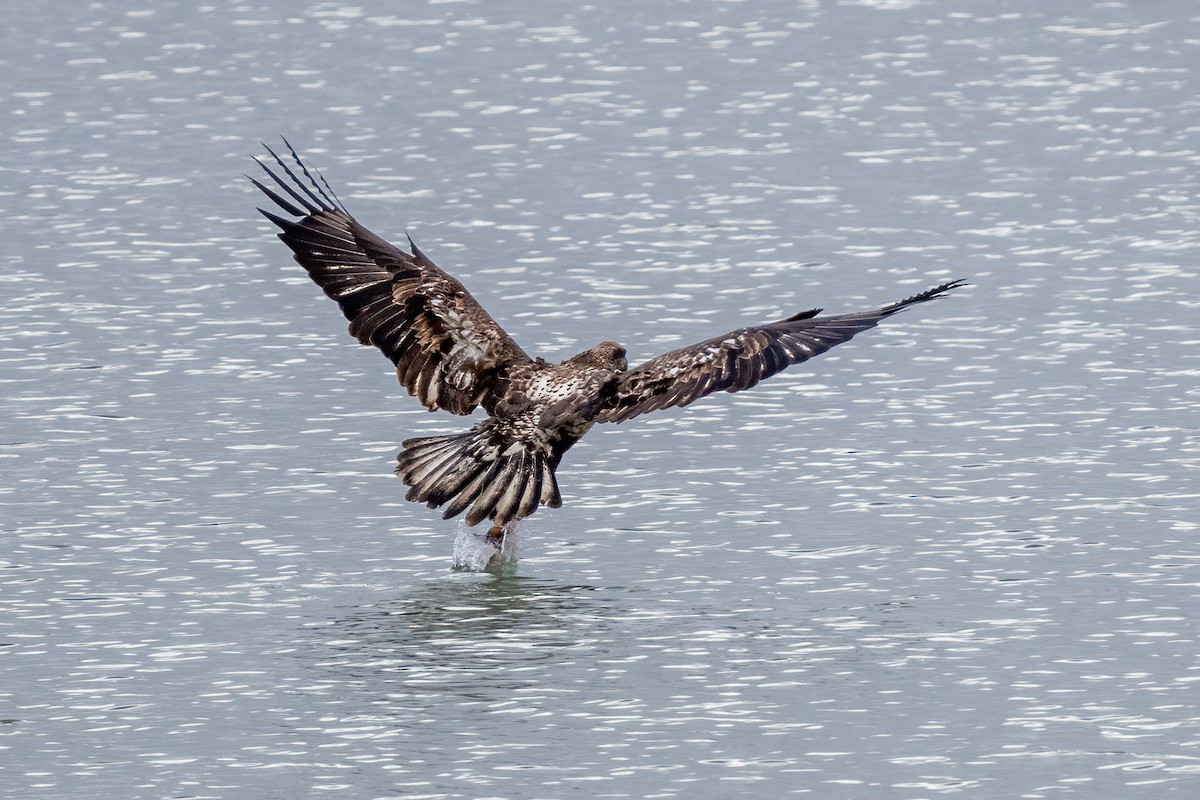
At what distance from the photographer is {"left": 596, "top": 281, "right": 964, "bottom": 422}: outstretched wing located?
10.5 m

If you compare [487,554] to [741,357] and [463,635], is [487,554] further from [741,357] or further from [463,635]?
[741,357]

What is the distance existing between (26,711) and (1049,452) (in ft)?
17.5

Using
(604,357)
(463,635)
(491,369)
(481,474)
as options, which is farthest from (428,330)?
(463,635)

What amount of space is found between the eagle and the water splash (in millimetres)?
98

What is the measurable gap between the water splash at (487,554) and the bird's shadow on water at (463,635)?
9 centimetres

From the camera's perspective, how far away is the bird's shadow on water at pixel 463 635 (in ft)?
30.0

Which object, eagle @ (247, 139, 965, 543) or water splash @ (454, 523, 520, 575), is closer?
eagle @ (247, 139, 965, 543)

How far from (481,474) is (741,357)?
1.23 meters

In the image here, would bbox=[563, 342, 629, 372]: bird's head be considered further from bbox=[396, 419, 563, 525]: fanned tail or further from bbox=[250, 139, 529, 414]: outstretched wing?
bbox=[396, 419, 563, 525]: fanned tail

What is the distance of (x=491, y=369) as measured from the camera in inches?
452

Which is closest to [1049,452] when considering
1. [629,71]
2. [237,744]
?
[237,744]

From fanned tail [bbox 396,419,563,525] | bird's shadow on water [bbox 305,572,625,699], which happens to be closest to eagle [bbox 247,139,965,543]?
fanned tail [bbox 396,419,563,525]

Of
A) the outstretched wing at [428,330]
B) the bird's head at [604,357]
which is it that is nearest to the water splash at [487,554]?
the outstretched wing at [428,330]

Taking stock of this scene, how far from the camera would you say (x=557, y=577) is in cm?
1045
